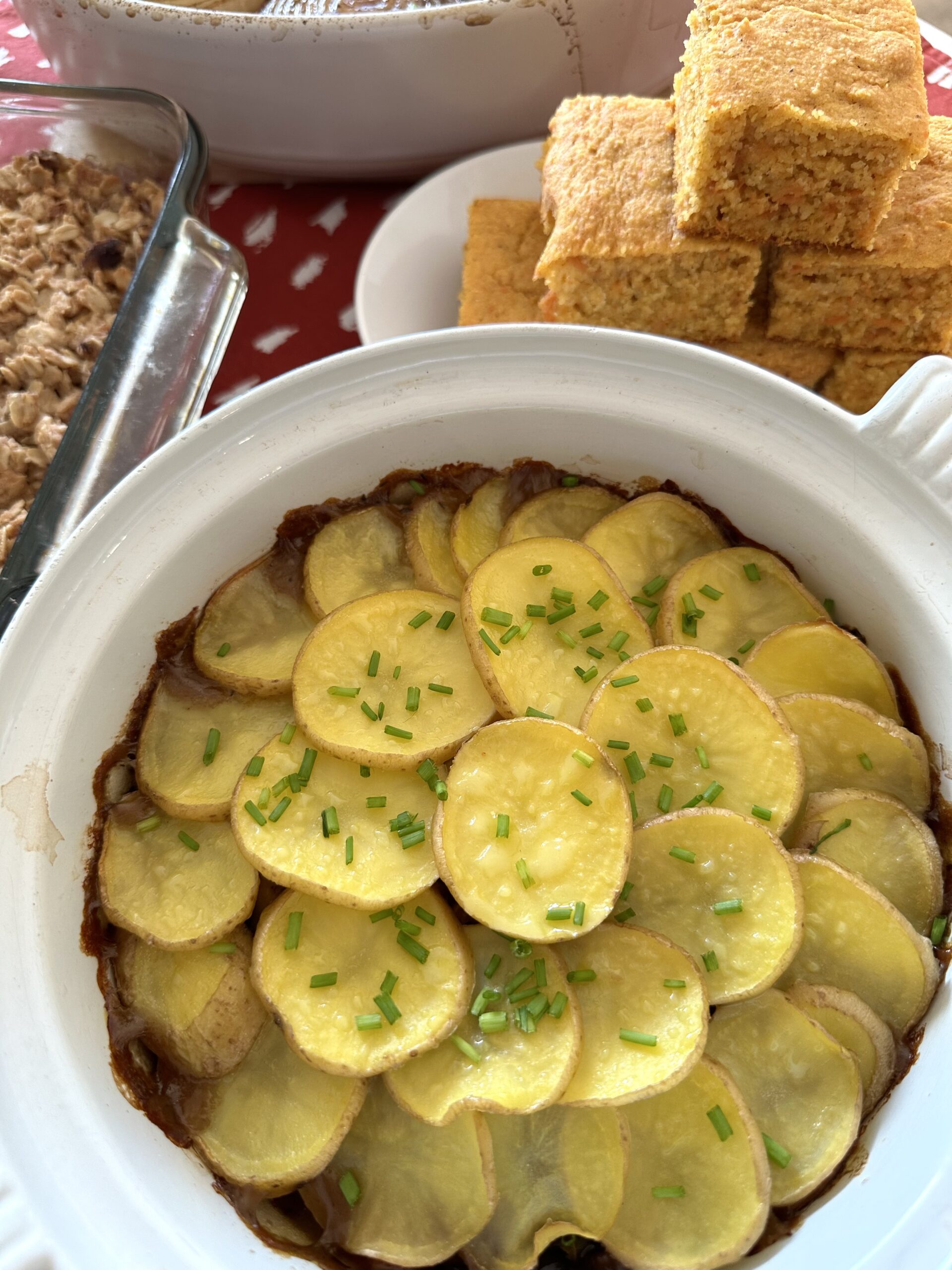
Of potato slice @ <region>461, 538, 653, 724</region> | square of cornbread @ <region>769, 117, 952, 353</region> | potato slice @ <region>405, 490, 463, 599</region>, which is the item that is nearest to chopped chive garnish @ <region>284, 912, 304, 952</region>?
potato slice @ <region>461, 538, 653, 724</region>

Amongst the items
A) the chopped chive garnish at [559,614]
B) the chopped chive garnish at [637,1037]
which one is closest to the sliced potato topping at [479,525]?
the chopped chive garnish at [559,614]

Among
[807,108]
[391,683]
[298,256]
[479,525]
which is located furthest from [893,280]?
[298,256]

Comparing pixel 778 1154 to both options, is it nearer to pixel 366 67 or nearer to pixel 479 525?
pixel 479 525

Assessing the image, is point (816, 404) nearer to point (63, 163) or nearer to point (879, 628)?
point (879, 628)

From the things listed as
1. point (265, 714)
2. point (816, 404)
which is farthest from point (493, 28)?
point (265, 714)

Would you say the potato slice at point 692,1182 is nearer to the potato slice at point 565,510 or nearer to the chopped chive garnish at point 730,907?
the chopped chive garnish at point 730,907

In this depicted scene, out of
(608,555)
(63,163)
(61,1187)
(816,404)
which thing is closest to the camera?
(61,1187)

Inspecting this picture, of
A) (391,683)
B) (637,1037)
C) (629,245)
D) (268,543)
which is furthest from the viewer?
(629,245)
